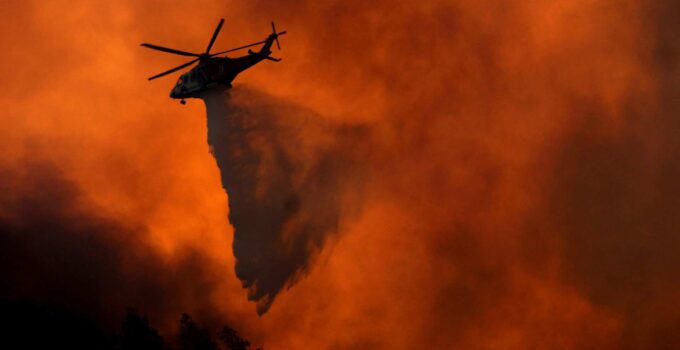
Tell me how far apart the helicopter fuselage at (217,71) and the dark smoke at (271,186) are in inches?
79.6

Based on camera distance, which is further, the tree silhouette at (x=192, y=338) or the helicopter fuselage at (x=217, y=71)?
the tree silhouette at (x=192, y=338)

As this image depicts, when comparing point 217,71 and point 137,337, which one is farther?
point 137,337

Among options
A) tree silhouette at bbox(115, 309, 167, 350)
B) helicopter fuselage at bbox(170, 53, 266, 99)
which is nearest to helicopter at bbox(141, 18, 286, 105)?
helicopter fuselage at bbox(170, 53, 266, 99)

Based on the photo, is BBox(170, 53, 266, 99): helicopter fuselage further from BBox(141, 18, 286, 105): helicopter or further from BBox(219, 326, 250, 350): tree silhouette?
BBox(219, 326, 250, 350): tree silhouette

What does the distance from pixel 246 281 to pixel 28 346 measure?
27.9 metres

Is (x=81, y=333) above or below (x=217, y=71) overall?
below

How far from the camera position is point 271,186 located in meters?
69.8

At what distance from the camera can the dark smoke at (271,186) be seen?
6538 cm

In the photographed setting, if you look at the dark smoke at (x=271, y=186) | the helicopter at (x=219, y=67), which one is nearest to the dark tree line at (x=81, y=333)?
the dark smoke at (x=271, y=186)

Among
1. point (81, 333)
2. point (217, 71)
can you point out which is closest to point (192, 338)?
point (81, 333)

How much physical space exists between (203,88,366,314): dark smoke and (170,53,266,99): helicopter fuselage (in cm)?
202

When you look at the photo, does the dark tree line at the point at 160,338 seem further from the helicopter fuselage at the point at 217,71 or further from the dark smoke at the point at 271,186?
the helicopter fuselage at the point at 217,71

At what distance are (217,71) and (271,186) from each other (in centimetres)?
1258

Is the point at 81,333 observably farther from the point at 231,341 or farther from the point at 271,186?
the point at 271,186
